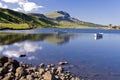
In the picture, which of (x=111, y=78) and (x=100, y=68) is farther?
(x=100, y=68)

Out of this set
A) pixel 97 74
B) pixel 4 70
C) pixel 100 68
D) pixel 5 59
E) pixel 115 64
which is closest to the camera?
pixel 4 70

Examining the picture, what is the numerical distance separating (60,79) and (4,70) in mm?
9370

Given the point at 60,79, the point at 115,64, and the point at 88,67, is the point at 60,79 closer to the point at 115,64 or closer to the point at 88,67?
the point at 88,67

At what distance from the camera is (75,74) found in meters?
49.1

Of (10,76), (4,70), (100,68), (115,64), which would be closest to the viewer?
(10,76)

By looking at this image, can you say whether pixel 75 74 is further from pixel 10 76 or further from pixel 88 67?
pixel 10 76

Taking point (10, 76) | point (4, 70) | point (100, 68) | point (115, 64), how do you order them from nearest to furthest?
point (10, 76) → point (4, 70) → point (100, 68) → point (115, 64)

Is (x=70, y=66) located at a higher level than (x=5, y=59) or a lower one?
lower

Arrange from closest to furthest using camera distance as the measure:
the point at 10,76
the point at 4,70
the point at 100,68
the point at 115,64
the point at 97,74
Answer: the point at 10,76, the point at 4,70, the point at 97,74, the point at 100,68, the point at 115,64

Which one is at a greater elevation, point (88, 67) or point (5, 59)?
point (5, 59)

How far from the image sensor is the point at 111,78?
46.9 metres

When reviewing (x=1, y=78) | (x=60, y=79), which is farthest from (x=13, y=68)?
(x=60, y=79)

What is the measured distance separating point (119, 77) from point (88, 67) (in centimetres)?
1056

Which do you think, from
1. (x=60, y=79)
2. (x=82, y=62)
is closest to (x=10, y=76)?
(x=60, y=79)
